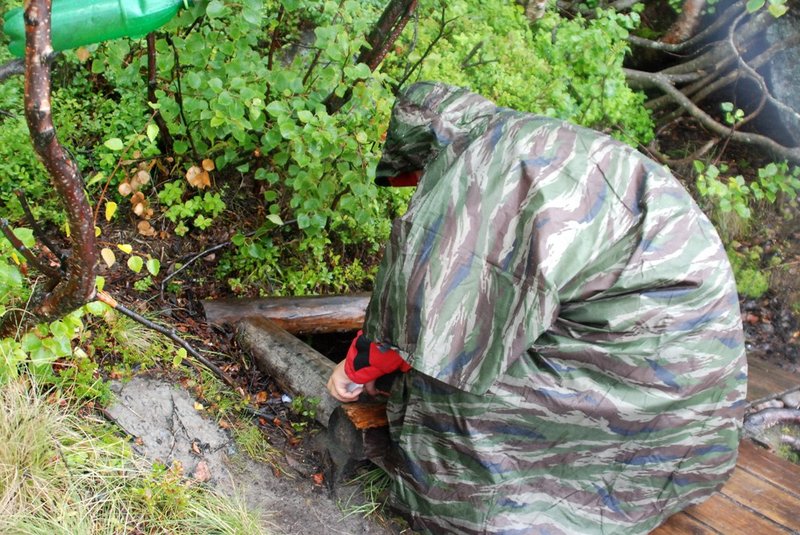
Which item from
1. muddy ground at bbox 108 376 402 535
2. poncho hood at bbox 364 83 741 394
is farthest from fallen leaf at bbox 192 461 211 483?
poncho hood at bbox 364 83 741 394

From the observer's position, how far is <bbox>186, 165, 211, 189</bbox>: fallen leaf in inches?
161

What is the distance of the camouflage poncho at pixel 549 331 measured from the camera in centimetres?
243

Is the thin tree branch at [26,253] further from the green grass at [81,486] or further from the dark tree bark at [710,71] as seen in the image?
the dark tree bark at [710,71]

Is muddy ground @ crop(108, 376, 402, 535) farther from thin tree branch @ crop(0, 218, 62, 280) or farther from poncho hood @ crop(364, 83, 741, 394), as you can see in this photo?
poncho hood @ crop(364, 83, 741, 394)

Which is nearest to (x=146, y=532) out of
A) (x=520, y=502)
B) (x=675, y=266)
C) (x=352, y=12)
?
(x=520, y=502)

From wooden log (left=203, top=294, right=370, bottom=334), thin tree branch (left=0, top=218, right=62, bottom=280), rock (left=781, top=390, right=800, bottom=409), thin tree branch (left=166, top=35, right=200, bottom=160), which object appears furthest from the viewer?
rock (left=781, top=390, right=800, bottom=409)

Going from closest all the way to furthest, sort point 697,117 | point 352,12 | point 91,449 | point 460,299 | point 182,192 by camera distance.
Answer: point 460,299
point 91,449
point 352,12
point 182,192
point 697,117

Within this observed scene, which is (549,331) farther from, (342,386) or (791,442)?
(791,442)

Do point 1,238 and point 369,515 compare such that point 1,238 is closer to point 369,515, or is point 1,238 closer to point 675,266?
point 369,515

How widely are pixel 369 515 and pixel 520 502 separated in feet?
2.34

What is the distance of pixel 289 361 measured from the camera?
372 cm

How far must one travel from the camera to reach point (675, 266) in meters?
2.47

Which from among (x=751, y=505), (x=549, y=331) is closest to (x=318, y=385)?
(x=549, y=331)

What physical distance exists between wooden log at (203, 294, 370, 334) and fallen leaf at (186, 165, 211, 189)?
2.20 ft
